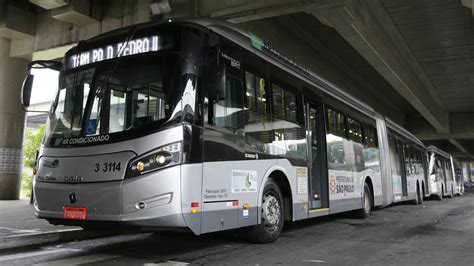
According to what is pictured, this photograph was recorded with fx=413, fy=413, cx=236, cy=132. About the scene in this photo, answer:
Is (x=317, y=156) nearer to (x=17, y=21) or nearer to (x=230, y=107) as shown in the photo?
(x=230, y=107)

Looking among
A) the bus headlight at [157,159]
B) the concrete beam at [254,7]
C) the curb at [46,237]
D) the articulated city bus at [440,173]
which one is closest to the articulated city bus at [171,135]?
the bus headlight at [157,159]

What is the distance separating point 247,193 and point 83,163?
2371mm

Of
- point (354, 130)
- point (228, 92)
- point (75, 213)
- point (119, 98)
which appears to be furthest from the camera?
point (354, 130)

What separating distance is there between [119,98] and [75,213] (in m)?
1.62

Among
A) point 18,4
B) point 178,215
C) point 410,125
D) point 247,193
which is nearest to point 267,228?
point 247,193

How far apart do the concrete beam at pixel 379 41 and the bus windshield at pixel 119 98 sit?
6.35 m

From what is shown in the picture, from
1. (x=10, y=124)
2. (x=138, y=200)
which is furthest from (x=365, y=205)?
(x=10, y=124)

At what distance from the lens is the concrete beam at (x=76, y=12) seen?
508 inches

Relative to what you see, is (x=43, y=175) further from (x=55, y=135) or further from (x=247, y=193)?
(x=247, y=193)

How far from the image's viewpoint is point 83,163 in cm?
541

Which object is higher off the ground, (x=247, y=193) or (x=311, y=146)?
(x=311, y=146)

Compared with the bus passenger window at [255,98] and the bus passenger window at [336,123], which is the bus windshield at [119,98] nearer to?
the bus passenger window at [255,98]

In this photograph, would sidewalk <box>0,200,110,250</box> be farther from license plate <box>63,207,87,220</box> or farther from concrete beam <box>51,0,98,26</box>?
concrete beam <box>51,0,98,26</box>

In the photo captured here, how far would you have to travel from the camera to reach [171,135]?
5.12 meters
